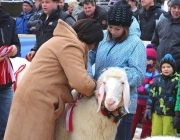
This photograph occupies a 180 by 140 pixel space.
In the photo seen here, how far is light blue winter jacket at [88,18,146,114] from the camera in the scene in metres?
3.29

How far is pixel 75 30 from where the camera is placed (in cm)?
325

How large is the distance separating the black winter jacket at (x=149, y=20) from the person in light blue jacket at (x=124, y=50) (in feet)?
11.0

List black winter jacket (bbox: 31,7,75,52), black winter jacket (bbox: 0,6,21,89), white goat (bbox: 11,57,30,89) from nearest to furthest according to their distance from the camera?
black winter jacket (bbox: 0,6,21,89) → white goat (bbox: 11,57,30,89) → black winter jacket (bbox: 31,7,75,52)

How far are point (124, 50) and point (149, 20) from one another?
3.65m

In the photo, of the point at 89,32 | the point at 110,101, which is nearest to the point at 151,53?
the point at 89,32

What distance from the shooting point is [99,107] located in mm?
3096

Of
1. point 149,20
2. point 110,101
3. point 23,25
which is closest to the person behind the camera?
point 110,101

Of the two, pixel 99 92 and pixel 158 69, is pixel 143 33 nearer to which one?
pixel 158 69

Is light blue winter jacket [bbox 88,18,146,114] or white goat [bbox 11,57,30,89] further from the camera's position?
white goat [bbox 11,57,30,89]

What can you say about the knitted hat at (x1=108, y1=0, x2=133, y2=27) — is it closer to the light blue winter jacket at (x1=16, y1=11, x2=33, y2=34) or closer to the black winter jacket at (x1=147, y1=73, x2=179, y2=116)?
the black winter jacket at (x1=147, y1=73, x2=179, y2=116)

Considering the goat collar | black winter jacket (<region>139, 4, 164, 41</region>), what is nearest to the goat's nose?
the goat collar

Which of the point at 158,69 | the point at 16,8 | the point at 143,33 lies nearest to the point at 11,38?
the point at 158,69

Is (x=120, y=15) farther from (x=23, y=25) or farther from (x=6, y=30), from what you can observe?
(x=23, y=25)

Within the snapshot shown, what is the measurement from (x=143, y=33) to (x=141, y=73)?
3702 mm
